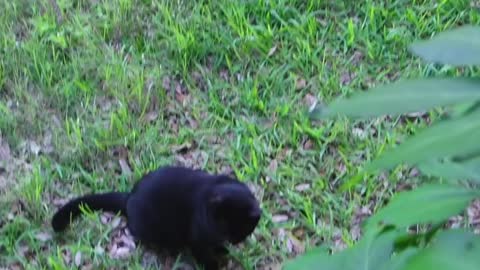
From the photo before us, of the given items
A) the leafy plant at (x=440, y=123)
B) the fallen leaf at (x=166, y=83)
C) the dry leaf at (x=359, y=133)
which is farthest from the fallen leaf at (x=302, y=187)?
the leafy plant at (x=440, y=123)

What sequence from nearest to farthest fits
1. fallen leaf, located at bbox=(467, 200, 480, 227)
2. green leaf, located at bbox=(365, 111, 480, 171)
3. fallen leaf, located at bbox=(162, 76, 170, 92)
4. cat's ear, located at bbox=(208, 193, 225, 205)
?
green leaf, located at bbox=(365, 111, 480, 171) → cat's ear, located at bbox=(208, 193, 225, 205) → fallen leaf, located at bbox=(467, 200, 480, 227) → fallen leaf, located at bbox=(162, 76, 170, 92)

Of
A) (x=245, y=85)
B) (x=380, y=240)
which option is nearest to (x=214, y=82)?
(x=245, y=85)

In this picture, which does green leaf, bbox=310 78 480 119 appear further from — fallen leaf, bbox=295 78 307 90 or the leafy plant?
fallen leaf, bbox=295 78 307 90

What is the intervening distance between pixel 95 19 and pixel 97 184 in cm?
94

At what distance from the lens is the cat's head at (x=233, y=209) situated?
2.88 metres

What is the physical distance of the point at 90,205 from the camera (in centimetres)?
322

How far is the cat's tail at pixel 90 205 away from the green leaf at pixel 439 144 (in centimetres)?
265

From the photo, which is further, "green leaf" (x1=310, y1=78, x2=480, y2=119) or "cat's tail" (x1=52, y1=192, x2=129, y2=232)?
"cat's tail" (x1=52, y1=192, x2=129, y2=232)

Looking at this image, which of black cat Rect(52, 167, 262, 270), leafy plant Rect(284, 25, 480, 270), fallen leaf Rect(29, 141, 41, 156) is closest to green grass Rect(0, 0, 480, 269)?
fallen leaf Rect(29, 141, 41, 156)

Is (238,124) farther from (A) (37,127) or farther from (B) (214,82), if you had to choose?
(A) (37,127)

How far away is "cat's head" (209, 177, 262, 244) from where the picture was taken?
113 inches

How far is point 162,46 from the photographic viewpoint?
390cm

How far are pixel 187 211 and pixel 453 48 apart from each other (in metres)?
2.40

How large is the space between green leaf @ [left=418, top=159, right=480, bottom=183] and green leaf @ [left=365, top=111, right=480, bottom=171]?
230mm
